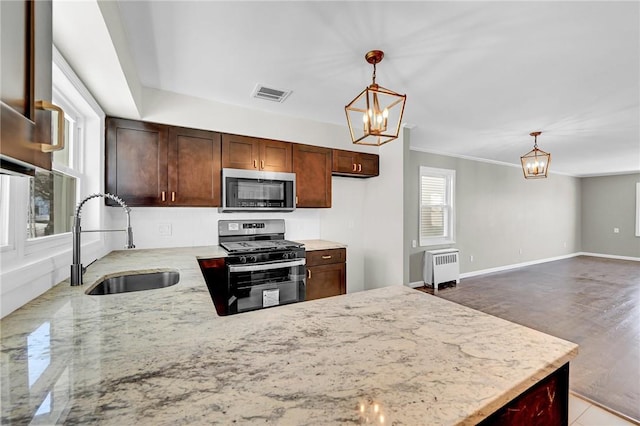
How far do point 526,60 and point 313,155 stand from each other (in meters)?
2.20

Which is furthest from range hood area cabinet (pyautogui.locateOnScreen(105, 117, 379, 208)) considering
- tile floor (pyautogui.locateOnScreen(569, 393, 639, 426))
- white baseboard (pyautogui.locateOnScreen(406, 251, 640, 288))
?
tile floor (pyautogui.locateOnScreen(569, 393, 639, 426))

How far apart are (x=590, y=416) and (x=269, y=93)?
141 inches

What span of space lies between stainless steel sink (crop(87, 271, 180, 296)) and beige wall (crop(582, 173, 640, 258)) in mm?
10818

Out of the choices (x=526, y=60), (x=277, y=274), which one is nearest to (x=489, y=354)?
(x=277, y=274)

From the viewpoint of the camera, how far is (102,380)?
23.6 inches

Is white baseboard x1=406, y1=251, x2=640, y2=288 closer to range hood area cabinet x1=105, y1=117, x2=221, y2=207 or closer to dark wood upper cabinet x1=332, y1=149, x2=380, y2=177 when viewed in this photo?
dark wood upper cabinet x1=332, y1=149, x2=380, y2=177

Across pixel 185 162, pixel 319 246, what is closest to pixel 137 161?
pixel 185 162

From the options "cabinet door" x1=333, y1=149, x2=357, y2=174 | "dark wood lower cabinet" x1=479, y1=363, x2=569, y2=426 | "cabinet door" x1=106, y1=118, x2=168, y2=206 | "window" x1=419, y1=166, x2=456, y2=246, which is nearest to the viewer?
"dark wood lower cabinet" x1=479, y1=363, x2=569, y2=426

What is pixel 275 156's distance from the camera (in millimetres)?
3229

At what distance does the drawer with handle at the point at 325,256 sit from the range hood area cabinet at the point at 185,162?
0.62 m

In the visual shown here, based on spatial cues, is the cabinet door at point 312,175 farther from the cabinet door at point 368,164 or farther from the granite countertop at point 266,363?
the granite countertop at point 266,363

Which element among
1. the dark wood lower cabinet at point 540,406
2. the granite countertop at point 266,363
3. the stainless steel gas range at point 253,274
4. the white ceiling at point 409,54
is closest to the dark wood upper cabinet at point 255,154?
the white ceiling at point 409,54

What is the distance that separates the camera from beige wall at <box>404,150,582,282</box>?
502 cm

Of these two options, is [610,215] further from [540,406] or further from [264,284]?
[540,406]
